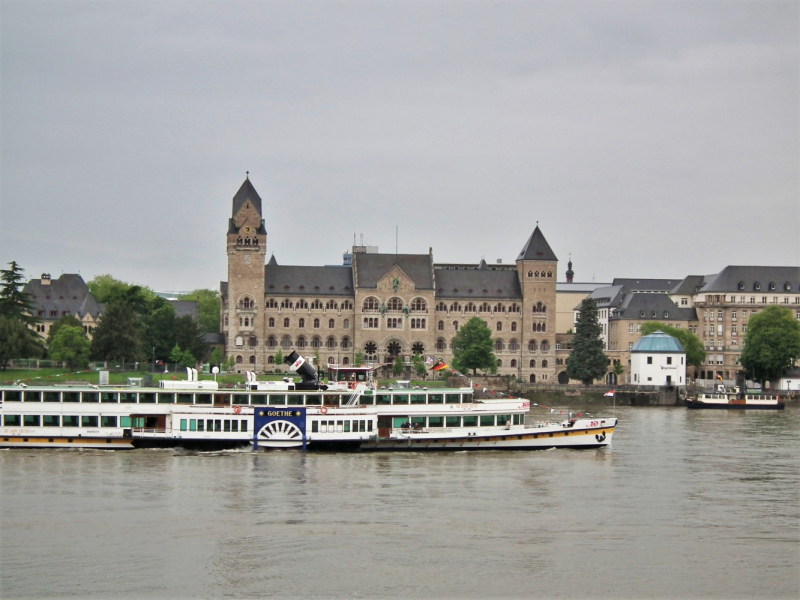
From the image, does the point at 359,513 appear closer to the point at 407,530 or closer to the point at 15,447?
the point at 407,530

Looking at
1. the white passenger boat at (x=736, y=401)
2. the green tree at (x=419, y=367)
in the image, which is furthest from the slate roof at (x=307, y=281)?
the white passenger boat at (x=736, y=401)

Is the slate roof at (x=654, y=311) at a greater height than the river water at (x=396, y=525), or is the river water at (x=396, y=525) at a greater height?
the slate roof at (x=654, y=311)

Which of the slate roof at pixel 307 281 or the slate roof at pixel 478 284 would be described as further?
the slate roof at pixel 478 284

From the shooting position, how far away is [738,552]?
4462 centimetres

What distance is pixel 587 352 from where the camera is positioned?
482ft

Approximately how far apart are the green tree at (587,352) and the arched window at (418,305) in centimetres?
1977

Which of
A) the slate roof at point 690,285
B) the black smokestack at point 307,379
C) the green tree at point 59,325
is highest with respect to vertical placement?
the slate roof at point 690,285

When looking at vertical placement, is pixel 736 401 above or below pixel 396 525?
above

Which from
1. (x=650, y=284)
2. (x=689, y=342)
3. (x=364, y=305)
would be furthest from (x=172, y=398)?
(x=650, y=284)

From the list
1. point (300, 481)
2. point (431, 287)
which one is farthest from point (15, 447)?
point (431, 287)

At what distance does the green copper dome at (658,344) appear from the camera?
141m

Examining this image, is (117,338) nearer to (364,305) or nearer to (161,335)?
(161,335)

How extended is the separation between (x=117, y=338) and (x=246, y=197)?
30.3 meters

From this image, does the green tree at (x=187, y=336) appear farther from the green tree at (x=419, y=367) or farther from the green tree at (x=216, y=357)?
the green tree at (x=419, y=367)
